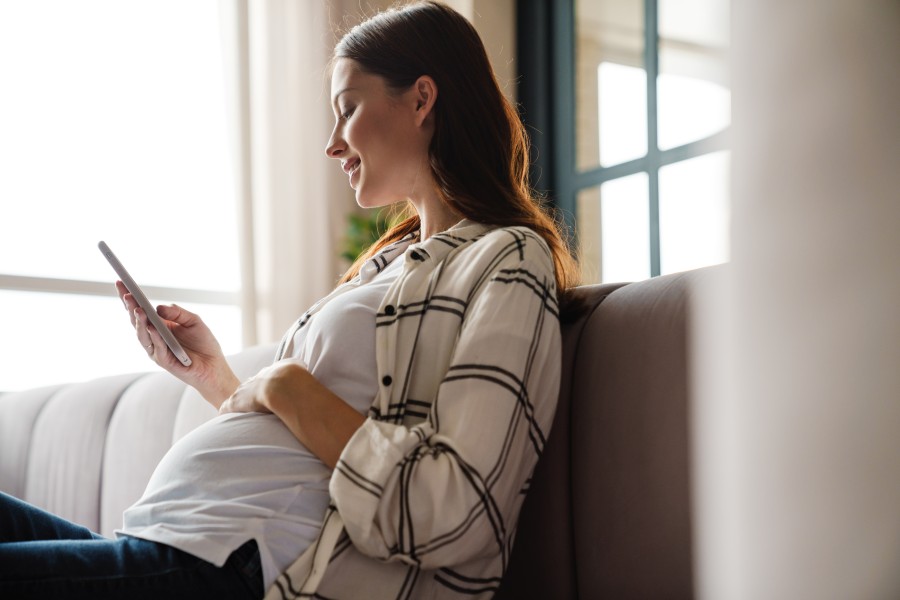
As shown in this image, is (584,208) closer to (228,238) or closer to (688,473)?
(228,238)

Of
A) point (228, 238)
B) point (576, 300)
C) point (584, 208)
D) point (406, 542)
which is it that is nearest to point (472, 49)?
point (576, 300)

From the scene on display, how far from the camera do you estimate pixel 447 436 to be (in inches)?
28.3

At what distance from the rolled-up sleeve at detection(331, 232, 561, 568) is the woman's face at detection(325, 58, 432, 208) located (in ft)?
1.18

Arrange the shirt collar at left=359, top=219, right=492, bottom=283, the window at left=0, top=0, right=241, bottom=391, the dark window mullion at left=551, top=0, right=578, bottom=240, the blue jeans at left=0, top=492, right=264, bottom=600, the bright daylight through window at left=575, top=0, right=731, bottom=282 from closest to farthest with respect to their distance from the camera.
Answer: the blue jeans at left=0, top=492, right=264, bottom=600 → the shirt collar at left=359, top=219, right=492, bottom=283 → the bright daylight through window at left=575, top=0, right=731, bottom=282 → the window at left=0, top=0, right=241, bottom=391 → the dark window mullion at left=551, top=0, right=578, bottom=240

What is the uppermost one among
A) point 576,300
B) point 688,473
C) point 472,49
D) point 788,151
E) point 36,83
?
point 36,83

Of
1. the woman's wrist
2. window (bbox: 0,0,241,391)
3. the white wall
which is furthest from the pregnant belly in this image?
window (bbox: 0,0,241,391)

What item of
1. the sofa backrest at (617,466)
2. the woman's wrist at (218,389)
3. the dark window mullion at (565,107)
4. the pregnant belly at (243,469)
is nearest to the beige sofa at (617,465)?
the sofa backrest at (617,466)

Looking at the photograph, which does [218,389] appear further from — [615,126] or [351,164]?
[615,126]

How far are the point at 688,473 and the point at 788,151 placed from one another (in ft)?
1.97

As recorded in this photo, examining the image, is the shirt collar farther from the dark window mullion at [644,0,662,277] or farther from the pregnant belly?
the dark window mullion at [644,0,662,277]

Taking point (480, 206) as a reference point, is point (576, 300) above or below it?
below

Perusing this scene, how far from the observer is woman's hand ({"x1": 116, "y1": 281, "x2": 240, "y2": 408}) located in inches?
45.5

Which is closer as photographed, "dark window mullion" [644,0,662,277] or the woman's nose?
the woman's nose

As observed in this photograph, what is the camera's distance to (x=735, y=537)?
0.64 feet
